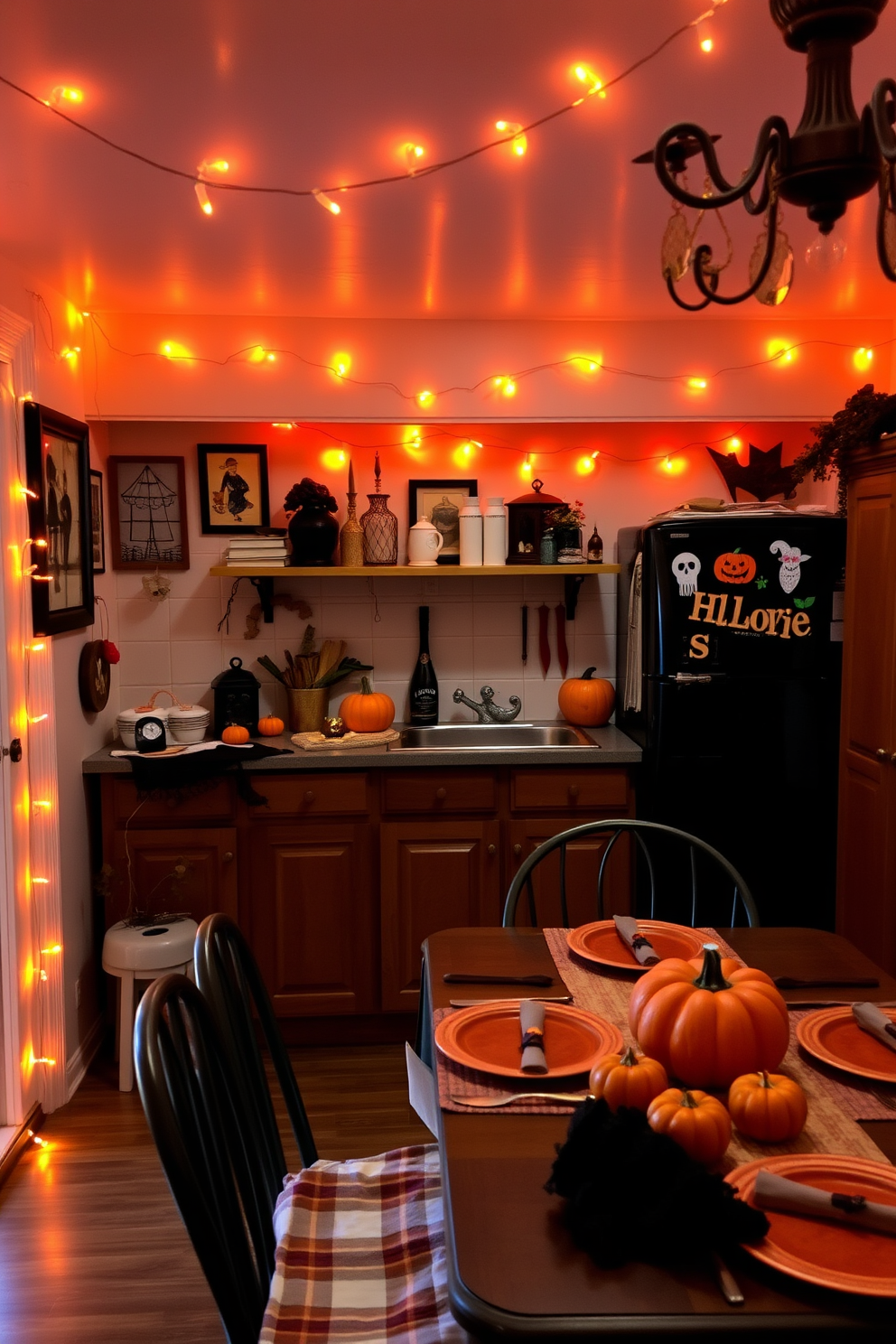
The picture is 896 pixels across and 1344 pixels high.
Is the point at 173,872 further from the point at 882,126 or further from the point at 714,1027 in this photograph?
the point at 882,126

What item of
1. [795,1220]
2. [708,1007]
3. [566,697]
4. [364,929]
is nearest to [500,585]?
[566,697]

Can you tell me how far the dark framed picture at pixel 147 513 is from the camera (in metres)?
3.88

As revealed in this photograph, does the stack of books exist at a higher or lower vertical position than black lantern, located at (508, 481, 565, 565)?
lower

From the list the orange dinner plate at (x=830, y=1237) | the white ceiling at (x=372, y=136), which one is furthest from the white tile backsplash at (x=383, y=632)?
the orange dinner plate at (x=830, y=1237)

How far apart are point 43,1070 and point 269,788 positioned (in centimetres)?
102

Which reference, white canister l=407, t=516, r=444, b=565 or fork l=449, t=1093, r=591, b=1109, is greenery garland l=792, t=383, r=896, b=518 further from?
fork l=449, t=1093, r=591, b=1109

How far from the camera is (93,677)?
3518 mm

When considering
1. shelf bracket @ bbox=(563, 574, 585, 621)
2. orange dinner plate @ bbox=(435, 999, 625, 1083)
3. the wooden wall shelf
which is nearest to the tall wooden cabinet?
the wooden wall shelf

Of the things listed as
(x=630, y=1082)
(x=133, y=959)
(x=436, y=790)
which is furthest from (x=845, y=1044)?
(x=133, y=959)

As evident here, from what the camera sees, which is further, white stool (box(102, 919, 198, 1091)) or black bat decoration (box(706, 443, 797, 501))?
black bat decoration (box(706, 443, 797, 501))

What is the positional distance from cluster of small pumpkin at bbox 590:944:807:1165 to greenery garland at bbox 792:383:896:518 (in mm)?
2026

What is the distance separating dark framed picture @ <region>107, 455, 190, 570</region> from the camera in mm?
3885

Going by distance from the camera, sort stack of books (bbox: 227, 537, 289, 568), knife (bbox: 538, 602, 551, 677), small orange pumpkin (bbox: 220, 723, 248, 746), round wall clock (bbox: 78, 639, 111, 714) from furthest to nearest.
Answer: knife (bbox: 538, 602, 551, 677) → stack of books (bbox: 227, 537, 289, 568) → small orange pumpkin (bbox: 220, 723, 248, 746) → round wall clock (bbox: 78, 639, 111, 714)

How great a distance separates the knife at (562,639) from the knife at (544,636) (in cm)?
4
